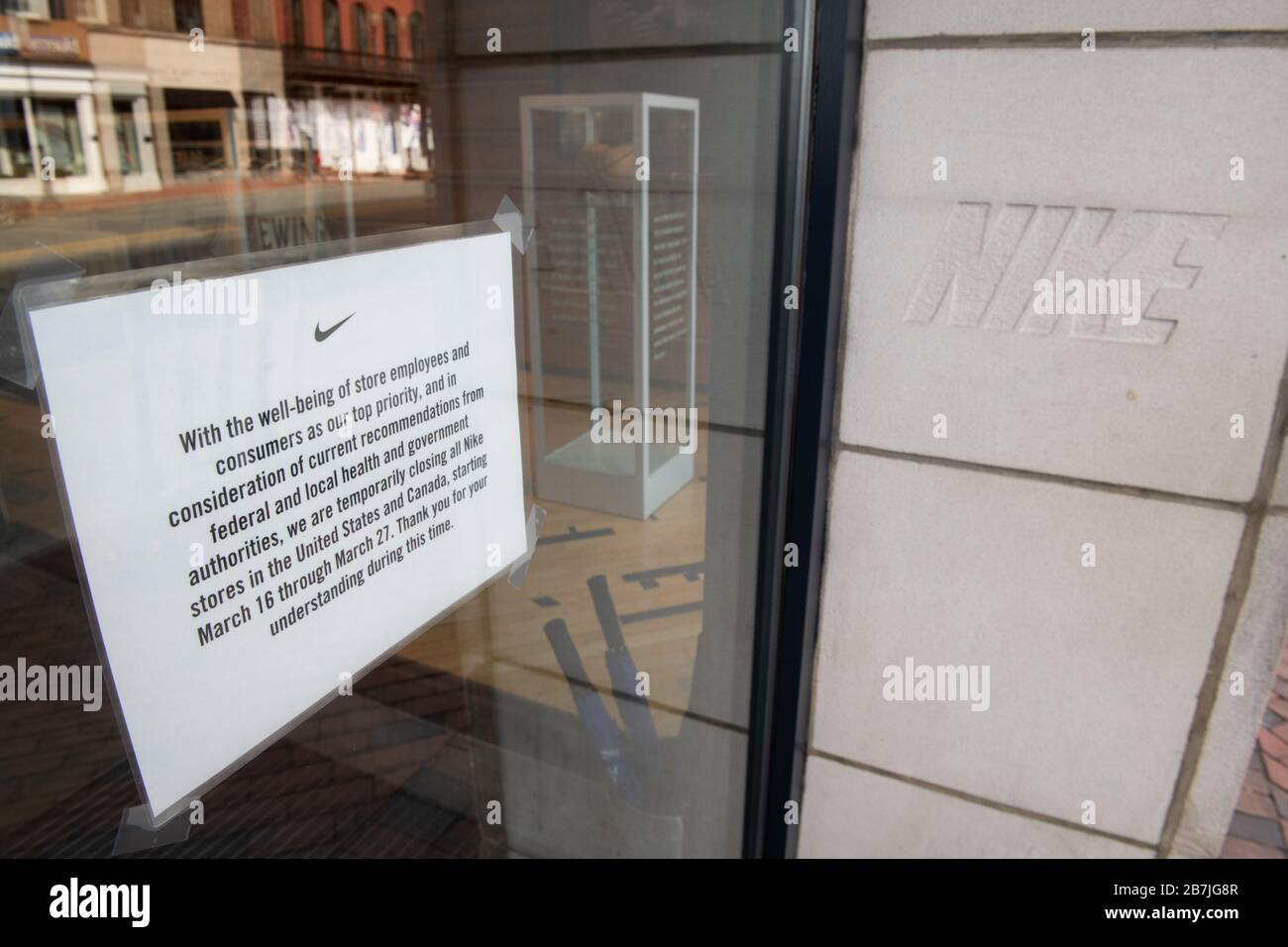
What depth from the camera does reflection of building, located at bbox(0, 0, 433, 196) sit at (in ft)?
3.25

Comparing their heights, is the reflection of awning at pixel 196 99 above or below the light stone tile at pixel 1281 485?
above

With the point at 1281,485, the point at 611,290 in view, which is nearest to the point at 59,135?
the point at 611,290

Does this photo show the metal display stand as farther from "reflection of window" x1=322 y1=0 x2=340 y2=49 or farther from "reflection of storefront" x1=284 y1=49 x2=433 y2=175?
"reflection of window" x1=322 y1=0 x2=340 y2=49

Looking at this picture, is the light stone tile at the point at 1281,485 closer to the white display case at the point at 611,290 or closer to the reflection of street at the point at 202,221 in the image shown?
the white display case at the point at 611,290

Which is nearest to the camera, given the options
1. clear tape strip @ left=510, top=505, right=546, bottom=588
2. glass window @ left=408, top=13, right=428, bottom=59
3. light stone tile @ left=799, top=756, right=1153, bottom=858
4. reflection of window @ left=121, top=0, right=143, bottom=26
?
reflection of window @ left=121, top=0, right=143, bottom=26

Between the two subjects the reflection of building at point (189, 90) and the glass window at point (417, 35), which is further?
the glass window at point (417, 35)

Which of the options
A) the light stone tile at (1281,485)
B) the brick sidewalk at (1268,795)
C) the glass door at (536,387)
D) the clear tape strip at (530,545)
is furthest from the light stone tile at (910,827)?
the clear tape strip at (530,545)

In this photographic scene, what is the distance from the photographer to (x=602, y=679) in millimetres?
2414

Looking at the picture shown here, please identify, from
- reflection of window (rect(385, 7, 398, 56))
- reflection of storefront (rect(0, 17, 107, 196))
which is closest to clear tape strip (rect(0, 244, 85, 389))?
reflection of storefront (rect(0, 17, 107, 196))

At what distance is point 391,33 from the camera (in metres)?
1.48

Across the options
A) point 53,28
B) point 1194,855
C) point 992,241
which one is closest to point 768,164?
point 992,241

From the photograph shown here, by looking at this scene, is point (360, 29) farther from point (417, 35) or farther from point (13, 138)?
point (13, 138)

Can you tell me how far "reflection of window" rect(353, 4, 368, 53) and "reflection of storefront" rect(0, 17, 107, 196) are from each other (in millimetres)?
465

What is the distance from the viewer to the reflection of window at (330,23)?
130 centimetres
